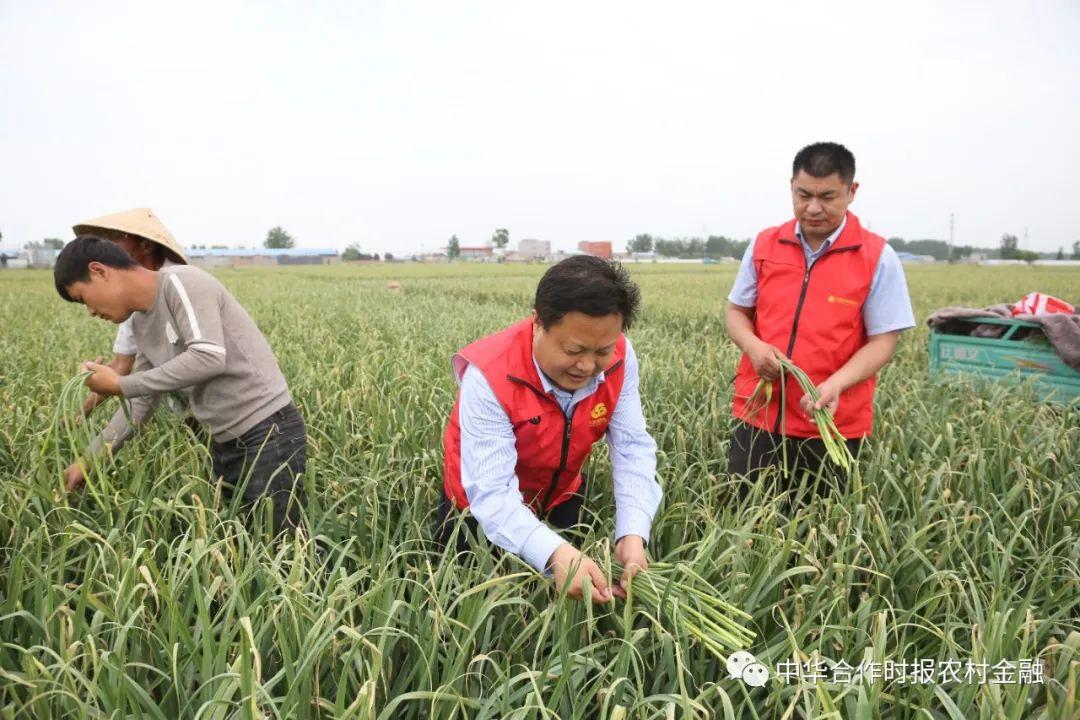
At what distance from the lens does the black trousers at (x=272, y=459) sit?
2326mm

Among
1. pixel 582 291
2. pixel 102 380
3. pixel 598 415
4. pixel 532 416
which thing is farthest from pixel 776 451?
pixel 102 380

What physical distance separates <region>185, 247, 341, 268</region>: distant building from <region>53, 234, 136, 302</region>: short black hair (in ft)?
127

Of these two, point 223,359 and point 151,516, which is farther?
point 223,359

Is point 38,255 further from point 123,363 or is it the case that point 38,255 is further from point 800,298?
point 800,298

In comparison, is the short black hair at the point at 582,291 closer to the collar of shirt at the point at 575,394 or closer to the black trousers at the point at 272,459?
the collar of shirt at the point at 575,394

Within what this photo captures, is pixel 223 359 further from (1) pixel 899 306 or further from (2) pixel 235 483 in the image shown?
(1) pixel 899 306

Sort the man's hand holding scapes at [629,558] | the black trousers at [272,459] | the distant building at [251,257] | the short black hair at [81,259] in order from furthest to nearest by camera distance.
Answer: the distant building at [251,257] < the black trousers at [272,459] < the short black hair at [81,259] < the man's hand holding scapes at [629,558]

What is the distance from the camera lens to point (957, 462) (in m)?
2.58

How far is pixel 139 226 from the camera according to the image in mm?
2316

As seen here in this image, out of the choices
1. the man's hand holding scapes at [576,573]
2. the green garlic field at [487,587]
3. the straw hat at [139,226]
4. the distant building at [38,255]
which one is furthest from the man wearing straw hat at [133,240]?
the distant building at [38,255]

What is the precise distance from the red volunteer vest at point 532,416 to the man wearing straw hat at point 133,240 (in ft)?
4.44

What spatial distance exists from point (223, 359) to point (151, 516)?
531 millimetres

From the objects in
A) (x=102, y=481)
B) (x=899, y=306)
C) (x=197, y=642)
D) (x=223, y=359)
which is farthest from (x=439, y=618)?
(x=899, y=306)

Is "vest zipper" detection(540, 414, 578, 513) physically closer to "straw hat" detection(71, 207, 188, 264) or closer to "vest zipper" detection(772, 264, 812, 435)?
"vest zipper" detection(772, 264, 812, 435)
